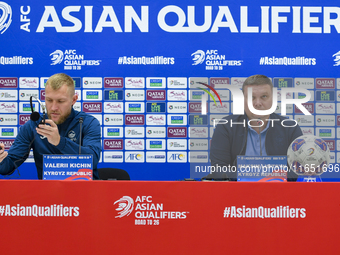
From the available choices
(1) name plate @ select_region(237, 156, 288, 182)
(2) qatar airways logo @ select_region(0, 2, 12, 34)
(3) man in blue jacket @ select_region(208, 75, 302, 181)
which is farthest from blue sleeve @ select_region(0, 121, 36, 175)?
(1) name plate @ select_region(237, 156, 288, 182)

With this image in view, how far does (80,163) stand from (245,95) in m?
1.55

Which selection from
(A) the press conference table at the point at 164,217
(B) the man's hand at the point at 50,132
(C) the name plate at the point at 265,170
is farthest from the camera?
(B) the man's hand at the point at 50,132

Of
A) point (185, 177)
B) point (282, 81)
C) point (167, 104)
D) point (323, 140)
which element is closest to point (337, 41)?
A: point (282, 81)

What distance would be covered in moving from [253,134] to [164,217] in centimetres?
108

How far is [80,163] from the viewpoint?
89.9 inches

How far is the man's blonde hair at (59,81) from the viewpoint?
2.51 meters

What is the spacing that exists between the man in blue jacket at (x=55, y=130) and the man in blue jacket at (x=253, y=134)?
3.66 feet

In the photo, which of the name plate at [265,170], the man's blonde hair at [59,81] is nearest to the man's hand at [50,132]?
the man's blonde hair at [59,81]

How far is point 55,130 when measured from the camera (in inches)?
96.3

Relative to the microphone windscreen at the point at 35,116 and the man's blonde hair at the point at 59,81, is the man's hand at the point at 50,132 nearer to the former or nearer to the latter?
the microphone windscreen at the point at 35,116

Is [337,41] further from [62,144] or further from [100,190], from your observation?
[62,144]

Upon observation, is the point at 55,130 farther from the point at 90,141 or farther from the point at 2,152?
the point at 2,152

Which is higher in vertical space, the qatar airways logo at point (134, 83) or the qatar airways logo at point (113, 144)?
the qatar airways logo at point (134, 83)

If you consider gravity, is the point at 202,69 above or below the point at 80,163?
above
